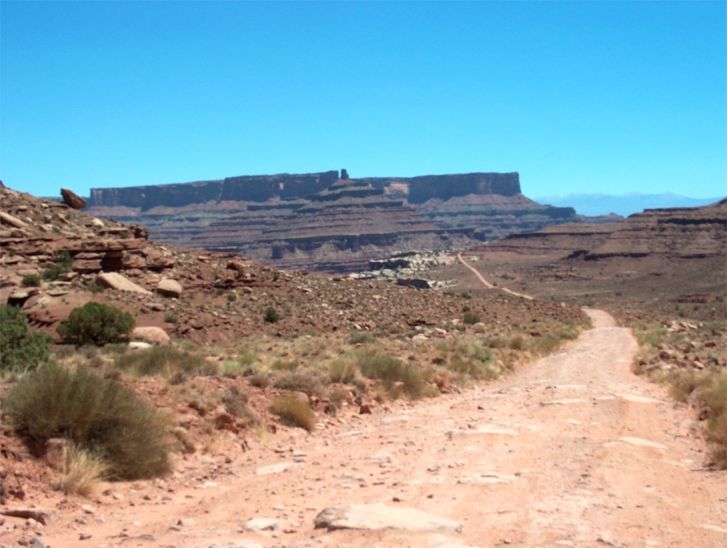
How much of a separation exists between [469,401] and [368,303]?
76.8 ft

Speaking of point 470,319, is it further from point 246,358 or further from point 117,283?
point 246,358

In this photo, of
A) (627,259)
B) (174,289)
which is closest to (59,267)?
(174,289)

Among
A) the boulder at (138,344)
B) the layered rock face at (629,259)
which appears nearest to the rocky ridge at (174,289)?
the boulder at (138,344)

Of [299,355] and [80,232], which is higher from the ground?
[80,232]

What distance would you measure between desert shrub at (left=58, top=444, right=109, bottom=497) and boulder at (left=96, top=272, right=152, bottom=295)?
24.9 meters

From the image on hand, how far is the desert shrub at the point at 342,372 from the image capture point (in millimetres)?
16875

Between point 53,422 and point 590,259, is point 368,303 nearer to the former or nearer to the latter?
point 53,422

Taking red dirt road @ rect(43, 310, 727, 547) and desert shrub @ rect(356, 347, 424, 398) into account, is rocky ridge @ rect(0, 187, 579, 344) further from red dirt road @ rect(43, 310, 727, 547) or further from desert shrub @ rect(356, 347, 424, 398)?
red dirt road @ rect(43, 310, 727, 547)

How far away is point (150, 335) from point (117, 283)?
7.98m

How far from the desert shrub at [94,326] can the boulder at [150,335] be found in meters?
0.74

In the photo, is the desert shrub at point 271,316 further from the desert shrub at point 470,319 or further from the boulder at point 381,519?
the boulder at point 381,519

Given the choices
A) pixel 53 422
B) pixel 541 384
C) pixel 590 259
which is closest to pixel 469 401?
pixel 541 384

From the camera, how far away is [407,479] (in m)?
9.45

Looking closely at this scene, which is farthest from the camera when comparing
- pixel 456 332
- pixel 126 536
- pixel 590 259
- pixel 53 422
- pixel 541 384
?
pixel 590 259
